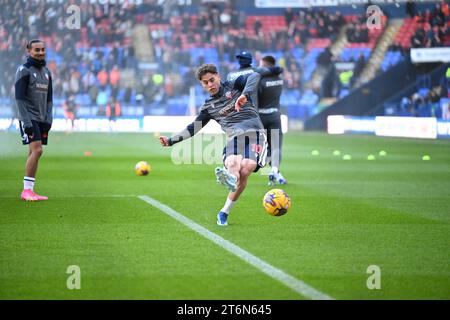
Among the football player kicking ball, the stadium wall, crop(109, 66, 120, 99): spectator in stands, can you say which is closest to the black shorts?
the football player kicking ball

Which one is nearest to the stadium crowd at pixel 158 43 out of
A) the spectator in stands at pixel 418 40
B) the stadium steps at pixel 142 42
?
the stadium steps at pixel 142 42

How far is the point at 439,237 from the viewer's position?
9945 mm

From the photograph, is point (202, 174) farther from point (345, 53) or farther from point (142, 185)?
point (345, 53)

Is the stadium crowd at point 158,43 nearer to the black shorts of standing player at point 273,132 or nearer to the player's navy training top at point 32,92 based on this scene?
the black shorts of standing player at point 273,132

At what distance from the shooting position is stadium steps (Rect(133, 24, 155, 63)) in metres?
46.4

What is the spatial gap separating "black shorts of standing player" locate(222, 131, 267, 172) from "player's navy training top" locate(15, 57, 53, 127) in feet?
12.5

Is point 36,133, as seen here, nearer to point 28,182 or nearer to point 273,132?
point 28,182

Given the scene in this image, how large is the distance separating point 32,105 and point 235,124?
153 inches

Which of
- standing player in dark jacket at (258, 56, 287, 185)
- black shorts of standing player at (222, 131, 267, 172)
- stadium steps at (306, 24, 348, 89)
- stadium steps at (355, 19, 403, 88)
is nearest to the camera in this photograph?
black shorts of standing player at (222, 131, 267, 172)

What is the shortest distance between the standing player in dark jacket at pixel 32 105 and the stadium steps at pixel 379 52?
29674mm

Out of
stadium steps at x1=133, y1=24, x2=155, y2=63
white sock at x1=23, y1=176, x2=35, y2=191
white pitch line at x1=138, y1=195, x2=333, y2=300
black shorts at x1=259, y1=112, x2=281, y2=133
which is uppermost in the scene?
stadium steps at x1=133, y1=24, x2=155, y2=63

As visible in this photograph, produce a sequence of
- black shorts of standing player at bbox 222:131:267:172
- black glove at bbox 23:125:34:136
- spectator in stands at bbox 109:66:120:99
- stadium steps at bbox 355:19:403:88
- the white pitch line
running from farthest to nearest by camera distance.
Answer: spectator in stands at bbox 109:66:120:99
stadium steps at bbox 355:19:403:88
black glove at bbox 23:125:34:136
black shorts of standing player at bbox 222:131:267:172
the white pitch line

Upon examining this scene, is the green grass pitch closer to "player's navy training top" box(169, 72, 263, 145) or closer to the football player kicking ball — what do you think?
the football player kicking ball
